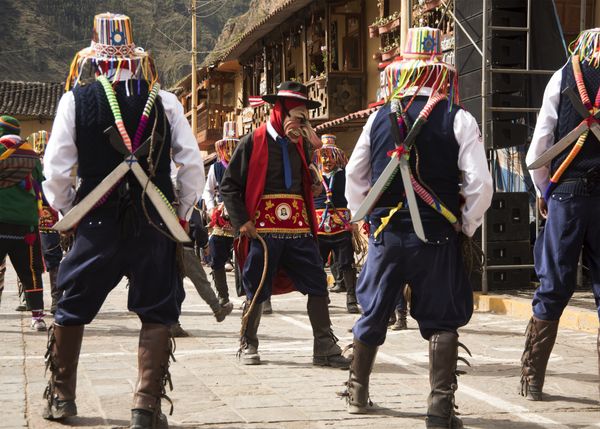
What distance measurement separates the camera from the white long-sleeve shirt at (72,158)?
4.89 meters

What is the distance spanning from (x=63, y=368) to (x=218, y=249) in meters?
5.68

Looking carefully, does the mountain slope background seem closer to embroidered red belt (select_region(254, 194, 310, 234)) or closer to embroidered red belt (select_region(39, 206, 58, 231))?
embroidered red belt (select_region(39, 206, 58, 231))

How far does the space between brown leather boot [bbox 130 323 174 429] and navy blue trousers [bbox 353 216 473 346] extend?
111cm

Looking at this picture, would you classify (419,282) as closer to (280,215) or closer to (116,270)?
(116,270)

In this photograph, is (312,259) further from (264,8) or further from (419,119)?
(264,8)

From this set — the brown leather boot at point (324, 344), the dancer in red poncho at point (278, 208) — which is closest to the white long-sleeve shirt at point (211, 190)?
the dancer in red poncho at point (278, 208)

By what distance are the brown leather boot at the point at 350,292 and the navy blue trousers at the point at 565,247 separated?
4.98 meters

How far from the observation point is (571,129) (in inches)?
221

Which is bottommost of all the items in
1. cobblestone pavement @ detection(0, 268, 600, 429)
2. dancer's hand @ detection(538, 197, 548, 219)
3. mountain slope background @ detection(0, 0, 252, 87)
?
cobblestone pavement @ detection(0, 268, 600, 429)

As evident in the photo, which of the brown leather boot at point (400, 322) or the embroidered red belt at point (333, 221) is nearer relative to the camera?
the brown leather boot at point (400, 322)

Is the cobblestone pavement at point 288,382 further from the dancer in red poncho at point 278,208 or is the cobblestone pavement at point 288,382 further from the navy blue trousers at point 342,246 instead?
the navy blue trousers at point 342,246

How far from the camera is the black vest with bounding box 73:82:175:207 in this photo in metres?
4.91

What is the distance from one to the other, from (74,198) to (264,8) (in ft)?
128

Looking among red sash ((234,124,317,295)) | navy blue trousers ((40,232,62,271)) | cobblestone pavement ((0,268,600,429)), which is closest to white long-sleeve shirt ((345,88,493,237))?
cobblestone pavement ((0,268,600,429))
